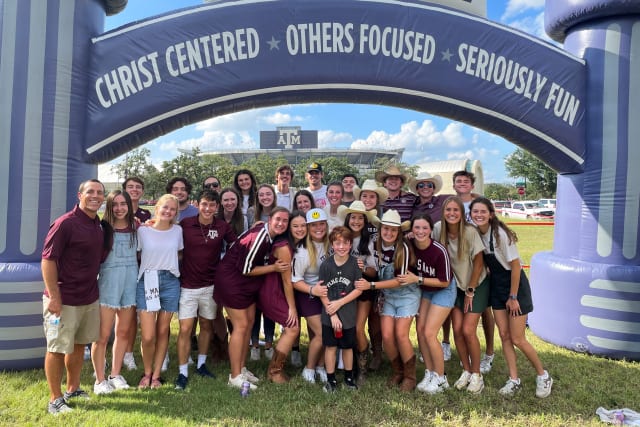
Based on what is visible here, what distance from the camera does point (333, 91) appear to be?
433 cm

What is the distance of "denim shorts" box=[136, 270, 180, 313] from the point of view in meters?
3.38

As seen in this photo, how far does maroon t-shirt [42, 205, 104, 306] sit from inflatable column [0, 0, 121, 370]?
941 mm

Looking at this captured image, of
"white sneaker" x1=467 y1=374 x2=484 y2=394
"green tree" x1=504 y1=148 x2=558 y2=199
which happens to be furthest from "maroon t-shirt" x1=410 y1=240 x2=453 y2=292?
"green tree" x1=504 y1=148 x2=558 y2=199

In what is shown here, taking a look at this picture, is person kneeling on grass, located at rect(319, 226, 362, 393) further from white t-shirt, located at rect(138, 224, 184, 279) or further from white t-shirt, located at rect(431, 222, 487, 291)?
white t-shirt, located at rect(138, 224, 184, 279)

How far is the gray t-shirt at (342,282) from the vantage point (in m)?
3.36

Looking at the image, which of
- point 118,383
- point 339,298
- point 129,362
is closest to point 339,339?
point 339,298

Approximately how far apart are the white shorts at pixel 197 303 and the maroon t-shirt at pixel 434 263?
5.76 ft

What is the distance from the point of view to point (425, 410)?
10.3 feet

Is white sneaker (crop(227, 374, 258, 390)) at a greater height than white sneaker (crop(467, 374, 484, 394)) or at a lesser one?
lesser

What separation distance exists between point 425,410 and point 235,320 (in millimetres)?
1683

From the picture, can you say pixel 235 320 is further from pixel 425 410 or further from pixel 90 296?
pixel 425 410

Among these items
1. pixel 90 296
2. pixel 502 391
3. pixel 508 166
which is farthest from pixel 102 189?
pixel 508 166

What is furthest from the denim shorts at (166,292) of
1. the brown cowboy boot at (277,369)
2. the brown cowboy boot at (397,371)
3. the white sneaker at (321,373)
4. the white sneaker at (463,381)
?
the white sneaker at (463,381)

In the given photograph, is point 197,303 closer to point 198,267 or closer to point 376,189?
point 198,267
